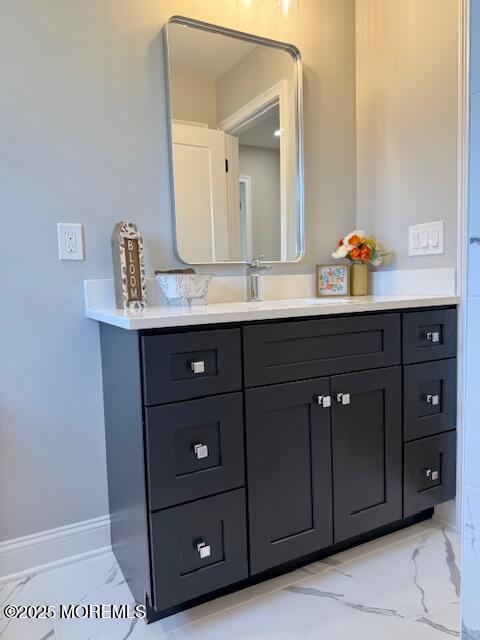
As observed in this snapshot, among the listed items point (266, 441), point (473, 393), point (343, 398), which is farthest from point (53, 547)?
point (473, 393)

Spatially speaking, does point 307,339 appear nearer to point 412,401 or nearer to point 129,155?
point 412,401

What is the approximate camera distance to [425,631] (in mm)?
1182

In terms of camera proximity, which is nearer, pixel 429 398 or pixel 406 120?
pixel 429 398

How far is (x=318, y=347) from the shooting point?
1348mm

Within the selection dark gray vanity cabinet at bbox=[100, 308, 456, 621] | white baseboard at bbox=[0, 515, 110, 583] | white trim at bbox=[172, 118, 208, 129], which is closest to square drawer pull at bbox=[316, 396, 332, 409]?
dark gray vanity cabinet at bbox=[100, 308, 456, 621]

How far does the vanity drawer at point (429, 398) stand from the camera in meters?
1.54

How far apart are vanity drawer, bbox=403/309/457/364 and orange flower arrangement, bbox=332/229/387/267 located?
0.41 metres

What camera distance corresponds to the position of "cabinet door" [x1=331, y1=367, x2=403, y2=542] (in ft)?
4.61

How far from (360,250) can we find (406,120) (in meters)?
0.53

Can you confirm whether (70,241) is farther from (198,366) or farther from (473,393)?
(473,393)

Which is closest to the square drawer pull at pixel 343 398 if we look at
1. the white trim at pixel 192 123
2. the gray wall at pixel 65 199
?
the gray wall at pixel 65 199

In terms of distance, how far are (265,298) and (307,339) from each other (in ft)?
1.78

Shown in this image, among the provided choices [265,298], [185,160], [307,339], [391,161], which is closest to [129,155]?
[185,160]

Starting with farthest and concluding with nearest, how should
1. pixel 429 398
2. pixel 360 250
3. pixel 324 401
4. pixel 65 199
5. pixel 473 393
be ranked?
pixel 360 250 < pixel 429 398 < pixel 65 199 < pixel 324 401 < pixel 473 393
